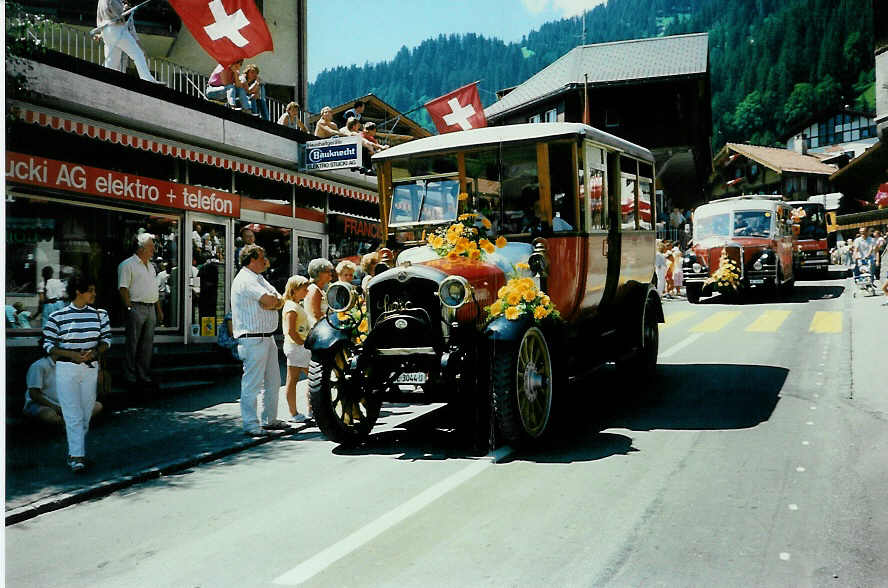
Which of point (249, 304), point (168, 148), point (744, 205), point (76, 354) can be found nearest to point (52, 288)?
point (168, 148)

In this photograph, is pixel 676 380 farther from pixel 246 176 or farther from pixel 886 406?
pixel 246 176

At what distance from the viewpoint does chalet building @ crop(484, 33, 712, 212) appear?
110 ft

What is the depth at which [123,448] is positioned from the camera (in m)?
7.78

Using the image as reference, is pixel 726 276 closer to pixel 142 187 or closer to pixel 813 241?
pixel 813 241

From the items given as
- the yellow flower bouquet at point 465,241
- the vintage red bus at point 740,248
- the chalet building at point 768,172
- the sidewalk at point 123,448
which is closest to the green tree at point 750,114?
the chalet building at point 768,172

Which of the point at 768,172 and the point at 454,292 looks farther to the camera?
the point at 768,172

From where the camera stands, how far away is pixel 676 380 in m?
10.5

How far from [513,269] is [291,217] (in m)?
9.08


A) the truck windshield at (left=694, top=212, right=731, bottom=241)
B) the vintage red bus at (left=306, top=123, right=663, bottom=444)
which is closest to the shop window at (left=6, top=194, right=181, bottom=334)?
the vintage red bus at (left=306, top=123, right=663, bottom=444)

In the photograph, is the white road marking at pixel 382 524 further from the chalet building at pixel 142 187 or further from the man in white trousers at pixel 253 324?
the chalet building at pixel 142 187

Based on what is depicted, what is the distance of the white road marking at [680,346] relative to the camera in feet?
42.6

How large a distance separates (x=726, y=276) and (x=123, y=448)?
17.2m

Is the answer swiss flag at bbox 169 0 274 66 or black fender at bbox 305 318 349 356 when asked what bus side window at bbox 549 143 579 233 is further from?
swiss flag at bbox 169 0 274 66

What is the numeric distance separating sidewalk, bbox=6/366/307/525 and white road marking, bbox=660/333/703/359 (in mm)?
6054
